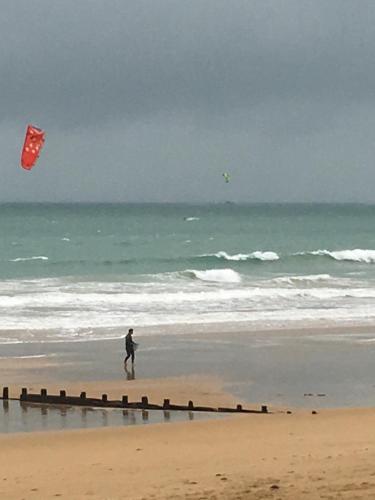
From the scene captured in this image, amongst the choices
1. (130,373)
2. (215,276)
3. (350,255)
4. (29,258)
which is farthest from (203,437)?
(350,255)

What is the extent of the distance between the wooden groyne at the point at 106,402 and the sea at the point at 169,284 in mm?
8053

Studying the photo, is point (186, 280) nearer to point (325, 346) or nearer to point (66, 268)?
point (66, 268)

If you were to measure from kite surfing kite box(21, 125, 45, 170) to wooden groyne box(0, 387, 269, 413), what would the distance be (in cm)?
578

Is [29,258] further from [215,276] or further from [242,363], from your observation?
[242,363]

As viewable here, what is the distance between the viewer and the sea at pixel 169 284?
28.2 m

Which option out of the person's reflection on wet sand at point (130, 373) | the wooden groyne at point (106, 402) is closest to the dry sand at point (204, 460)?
the wooden groyne at point (106, 402)

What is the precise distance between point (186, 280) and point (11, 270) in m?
11.7

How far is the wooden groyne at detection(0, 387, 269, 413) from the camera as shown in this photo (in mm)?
15594

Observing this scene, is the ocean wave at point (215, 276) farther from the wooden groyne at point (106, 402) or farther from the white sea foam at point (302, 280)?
the wooden groyne at point (106, 402)

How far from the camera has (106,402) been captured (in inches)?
623

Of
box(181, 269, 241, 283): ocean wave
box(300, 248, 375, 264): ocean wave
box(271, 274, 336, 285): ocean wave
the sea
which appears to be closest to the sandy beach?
the sea

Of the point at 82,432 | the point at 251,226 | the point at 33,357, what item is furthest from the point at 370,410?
the point at 251,226

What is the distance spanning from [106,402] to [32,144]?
718cm

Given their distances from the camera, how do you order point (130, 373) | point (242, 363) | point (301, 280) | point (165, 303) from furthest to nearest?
point (301, 280) < point (165, 303) < point (242, 363) < point (130, 373)
